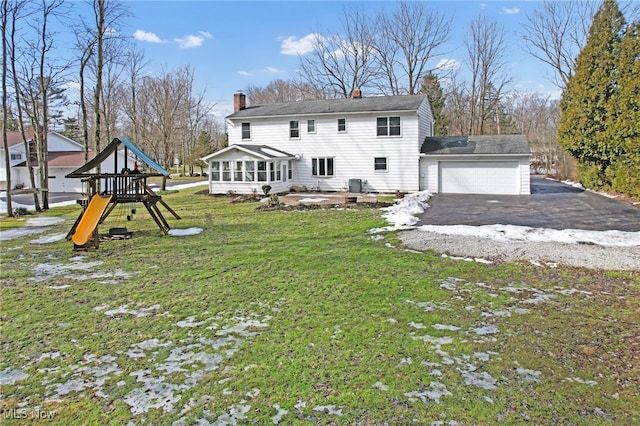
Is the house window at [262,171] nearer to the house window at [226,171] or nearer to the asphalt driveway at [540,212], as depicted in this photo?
the house window at [226,171]

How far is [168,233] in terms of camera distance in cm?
1136

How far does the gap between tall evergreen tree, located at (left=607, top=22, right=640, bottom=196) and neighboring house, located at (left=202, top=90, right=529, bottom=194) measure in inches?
153

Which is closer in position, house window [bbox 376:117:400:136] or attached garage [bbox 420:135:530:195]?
attached garage [bbox 420:135:530:195]

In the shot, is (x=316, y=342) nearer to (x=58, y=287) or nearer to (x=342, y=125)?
(x=58, y=287)

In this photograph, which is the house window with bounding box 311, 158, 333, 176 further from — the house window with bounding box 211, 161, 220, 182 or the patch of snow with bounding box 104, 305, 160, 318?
the patch of snow with bounding box 104, 305, 160, 318

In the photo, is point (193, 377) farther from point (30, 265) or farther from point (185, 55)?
point (185, 55)

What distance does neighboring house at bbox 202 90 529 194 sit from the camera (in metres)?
22.1

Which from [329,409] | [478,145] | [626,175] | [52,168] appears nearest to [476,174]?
[478,145]

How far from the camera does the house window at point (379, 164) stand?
75.3ft

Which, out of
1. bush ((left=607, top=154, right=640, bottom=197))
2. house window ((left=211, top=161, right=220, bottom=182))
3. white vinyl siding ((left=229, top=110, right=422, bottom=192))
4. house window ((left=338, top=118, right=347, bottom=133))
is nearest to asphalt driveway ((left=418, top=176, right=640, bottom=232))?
bush ((left=607, top=154, right=640, bottom=197))

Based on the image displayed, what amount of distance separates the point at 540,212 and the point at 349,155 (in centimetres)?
1153

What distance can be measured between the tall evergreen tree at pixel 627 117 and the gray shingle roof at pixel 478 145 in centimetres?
385

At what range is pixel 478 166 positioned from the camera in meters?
22.0

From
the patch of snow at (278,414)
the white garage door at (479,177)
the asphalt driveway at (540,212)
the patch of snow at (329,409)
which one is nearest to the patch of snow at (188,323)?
the patch of snow at (278,414)
